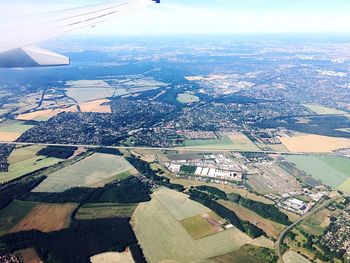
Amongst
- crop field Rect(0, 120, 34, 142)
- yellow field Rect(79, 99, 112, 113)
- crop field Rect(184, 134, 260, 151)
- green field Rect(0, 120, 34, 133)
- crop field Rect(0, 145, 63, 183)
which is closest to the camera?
crop field Rect(0, 145, 63, 183)

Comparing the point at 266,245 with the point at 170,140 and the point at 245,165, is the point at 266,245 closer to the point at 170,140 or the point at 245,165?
the point at 245,165

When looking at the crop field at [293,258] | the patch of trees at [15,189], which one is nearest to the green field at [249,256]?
the crop field at [293,258]

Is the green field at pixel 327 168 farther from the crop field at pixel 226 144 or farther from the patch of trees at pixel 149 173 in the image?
the patch of trees at pixel 149 173

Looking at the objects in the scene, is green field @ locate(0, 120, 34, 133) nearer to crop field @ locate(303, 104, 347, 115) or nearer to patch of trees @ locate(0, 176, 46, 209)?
patch of trees @ locate(0, 176, 46, 209)

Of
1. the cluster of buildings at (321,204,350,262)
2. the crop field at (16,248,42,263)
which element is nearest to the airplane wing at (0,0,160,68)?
the crop field at (16,248,42,263)

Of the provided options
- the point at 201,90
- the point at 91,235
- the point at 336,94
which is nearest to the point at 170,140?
the point at 91,235
